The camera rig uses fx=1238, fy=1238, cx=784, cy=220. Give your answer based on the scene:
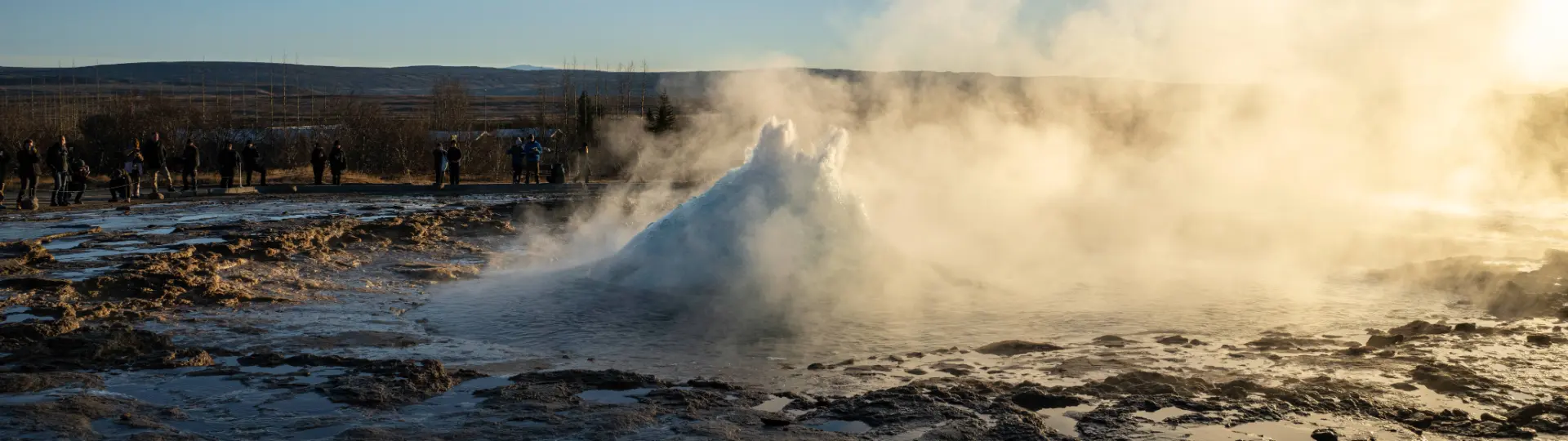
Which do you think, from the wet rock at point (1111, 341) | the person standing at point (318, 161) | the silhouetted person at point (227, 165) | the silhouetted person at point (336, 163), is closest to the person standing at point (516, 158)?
the silhouetted person at point (336, 163)

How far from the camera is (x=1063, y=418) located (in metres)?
6.54

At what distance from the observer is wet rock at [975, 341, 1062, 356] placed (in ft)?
28.3

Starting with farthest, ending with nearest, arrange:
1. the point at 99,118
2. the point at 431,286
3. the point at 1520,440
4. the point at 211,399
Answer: the point at 99,118
the point at 431,286
the point at 211,399
the point at 1520,440

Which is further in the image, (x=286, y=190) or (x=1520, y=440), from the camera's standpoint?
(x=286, y=190)

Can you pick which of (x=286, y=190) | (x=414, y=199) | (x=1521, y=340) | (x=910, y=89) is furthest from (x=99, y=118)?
(x=1521, y=340)

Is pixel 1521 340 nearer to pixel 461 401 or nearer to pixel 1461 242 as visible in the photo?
pixel 461 401

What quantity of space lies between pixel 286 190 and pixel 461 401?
2184cm

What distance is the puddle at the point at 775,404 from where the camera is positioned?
674cm

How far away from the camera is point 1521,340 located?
9109 millimetres

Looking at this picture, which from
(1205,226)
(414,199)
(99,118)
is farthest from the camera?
(99,118)

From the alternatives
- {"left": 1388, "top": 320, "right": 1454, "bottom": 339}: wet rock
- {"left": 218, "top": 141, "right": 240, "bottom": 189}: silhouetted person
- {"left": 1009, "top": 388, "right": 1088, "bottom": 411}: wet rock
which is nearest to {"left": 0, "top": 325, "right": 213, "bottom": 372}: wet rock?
{"left": 1009, "top": 388, "right": 1088, "bottom": 411}: wet rock

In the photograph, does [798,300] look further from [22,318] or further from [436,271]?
[22,318]

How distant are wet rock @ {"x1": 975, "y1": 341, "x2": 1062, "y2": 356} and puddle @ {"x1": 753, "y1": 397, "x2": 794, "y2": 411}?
216cm

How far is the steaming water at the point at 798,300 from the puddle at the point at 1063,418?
2.03m
